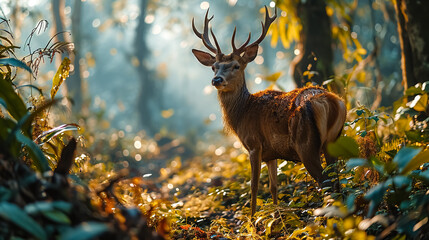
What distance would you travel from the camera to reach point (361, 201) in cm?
322

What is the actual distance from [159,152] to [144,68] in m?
14.1

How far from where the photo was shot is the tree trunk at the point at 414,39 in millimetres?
5418

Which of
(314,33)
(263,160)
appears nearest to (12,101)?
(263,160)

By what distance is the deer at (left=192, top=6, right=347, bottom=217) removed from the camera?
3.99 meters

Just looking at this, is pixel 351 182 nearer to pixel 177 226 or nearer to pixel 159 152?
pixel 177 226

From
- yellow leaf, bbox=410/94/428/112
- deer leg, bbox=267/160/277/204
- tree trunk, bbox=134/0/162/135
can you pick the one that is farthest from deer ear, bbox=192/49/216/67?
tree trunk, bbox=134/0/162/135

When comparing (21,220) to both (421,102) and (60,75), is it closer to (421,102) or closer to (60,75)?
(60,75)

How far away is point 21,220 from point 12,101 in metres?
1.54

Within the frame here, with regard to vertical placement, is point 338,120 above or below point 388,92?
below

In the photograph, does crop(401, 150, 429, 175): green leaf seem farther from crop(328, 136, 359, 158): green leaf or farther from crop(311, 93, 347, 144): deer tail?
crop(311, 93, 347, 144): deer tail

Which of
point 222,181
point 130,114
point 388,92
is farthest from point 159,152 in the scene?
point 130,114

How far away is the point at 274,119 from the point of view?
4.45 m

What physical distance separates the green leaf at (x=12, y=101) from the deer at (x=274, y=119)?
2.20 metres

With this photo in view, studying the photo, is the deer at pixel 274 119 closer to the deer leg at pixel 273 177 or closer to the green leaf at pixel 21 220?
the deer leg at pixel 273 177
